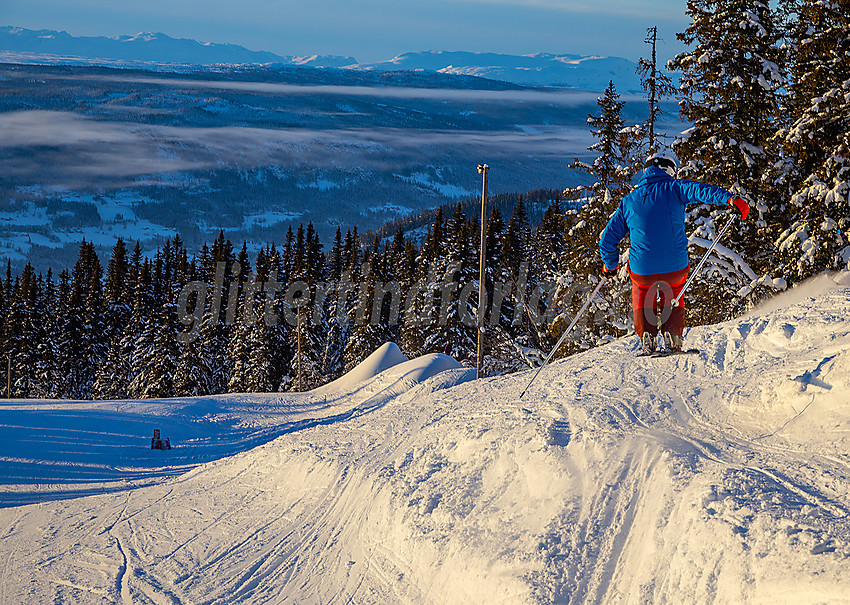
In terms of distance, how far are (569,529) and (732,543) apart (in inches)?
60.0

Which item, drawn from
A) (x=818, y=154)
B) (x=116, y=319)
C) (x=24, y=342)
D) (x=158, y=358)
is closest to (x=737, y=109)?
(x=818, y=154)

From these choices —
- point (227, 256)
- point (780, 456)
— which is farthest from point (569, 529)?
point (227, 256)

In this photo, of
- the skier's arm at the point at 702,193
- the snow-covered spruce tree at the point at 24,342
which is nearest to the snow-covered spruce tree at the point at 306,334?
the snow-covered spruce tree at the point at 24,342

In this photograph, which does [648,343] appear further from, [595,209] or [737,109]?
[595,209]

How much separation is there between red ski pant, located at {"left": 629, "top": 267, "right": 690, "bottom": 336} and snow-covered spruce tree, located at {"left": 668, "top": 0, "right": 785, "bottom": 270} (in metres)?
12.4

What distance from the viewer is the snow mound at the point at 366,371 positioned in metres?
26.6

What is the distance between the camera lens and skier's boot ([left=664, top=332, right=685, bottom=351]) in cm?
828

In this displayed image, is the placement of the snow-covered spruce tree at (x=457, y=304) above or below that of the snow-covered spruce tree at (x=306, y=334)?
above

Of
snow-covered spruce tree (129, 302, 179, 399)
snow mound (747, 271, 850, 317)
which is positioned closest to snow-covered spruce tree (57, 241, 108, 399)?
snow-covered spruce tree (129, 302, 179, 399)

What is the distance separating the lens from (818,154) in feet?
60.2

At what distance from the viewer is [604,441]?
7109 millimetres

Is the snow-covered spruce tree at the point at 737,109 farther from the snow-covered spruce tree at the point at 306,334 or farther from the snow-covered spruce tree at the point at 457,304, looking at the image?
the snow-covered spruce tree at the point at 306,334

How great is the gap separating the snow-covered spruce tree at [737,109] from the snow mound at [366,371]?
13.5 m

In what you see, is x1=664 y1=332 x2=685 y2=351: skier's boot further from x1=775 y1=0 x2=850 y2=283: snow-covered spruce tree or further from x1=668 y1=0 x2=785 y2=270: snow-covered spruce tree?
x1=668 y1=0 x2=785 y2=270: snow-covered spruce tree
